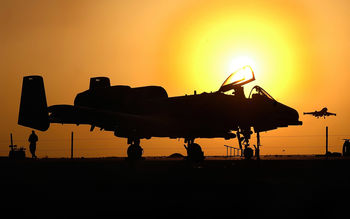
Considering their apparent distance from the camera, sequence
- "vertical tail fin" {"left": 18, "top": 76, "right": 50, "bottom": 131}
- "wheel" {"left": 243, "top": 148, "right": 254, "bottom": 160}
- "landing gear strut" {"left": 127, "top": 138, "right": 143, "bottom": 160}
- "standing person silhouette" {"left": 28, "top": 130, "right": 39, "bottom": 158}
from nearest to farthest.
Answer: "wheel" {"left": 243, "top": 148, "right": 254, "bottom": 160}
"vertical tail fin" {"left": 18, "top": 76, "right": 50, "bottom": 131}
"landing gear strut" {"left": 127, "top": 138, "right": 143, "bottom": 160}
"standing person silhouette" {"left": 28, "top": 130, "right": 39, "bottom": 158}

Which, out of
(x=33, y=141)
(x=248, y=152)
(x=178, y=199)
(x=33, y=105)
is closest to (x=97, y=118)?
(x=33, y=105)

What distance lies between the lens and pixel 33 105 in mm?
25703

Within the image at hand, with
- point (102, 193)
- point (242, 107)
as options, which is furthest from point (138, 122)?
point (102, 193)

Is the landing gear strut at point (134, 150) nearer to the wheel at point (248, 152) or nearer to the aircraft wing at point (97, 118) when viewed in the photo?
the aircraft wing at point (97, 118)

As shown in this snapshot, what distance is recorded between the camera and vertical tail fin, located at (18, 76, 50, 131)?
25.4 metres

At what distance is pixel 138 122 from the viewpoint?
2480 cm

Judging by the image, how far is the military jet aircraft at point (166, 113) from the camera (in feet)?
74.4

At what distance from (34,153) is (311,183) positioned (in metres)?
26.9

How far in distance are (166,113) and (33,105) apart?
7.02 metres

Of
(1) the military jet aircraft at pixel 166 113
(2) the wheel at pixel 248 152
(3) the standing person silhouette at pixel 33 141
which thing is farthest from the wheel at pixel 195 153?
(3) the standing person silhouette at pixel 33 141

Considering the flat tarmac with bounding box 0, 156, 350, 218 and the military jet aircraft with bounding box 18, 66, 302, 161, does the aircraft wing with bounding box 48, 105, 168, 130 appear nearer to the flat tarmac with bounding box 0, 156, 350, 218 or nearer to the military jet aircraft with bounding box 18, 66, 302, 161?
the military jet aircraft with bounding box 18, 66, 302, 161

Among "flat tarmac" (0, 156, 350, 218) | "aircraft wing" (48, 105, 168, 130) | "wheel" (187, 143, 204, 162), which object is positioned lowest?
"flat tarmac" (0, 156, 350, 218)

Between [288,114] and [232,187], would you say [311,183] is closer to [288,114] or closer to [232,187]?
Result: [232,187]

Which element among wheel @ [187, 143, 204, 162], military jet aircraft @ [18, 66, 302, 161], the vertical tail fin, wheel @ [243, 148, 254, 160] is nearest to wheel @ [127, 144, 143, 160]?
military jet aircraft @ [18, 66, 302, 161]
